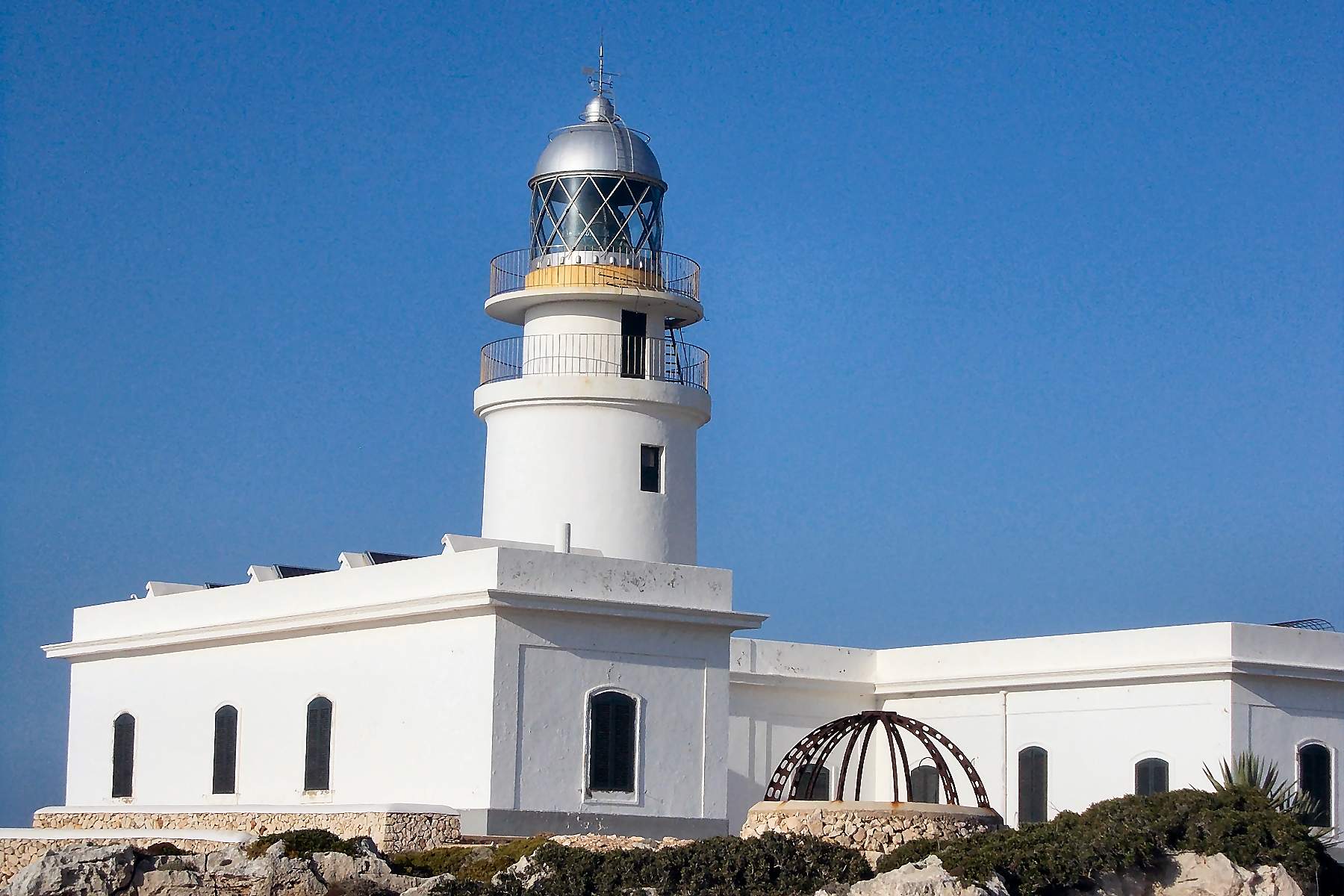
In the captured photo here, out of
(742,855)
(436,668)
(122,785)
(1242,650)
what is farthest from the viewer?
(122,785)

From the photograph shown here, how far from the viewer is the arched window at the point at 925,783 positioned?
31.0m

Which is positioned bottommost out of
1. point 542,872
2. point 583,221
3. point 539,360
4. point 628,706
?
point 542,872

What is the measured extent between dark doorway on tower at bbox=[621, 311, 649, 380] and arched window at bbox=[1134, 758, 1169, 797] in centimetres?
858

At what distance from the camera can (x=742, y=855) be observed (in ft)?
63.3

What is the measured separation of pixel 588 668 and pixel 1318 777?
10.4 m

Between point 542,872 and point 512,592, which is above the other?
point 512,592

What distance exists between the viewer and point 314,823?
2442cm

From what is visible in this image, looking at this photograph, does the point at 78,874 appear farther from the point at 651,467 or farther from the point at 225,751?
the point at 651,467

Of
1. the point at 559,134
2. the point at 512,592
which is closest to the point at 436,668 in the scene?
the point at 512,592

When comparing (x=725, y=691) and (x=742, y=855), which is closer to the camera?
(x=742, y=855)

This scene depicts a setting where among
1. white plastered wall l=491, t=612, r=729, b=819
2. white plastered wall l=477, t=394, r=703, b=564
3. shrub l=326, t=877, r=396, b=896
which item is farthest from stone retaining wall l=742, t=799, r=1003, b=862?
white plastered wall l=477, t=394, r=703, b=564

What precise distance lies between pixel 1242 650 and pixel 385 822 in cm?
1184

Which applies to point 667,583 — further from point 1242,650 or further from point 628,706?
point 1242,650

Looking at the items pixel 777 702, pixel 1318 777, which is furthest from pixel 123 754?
pixel 1318 777
